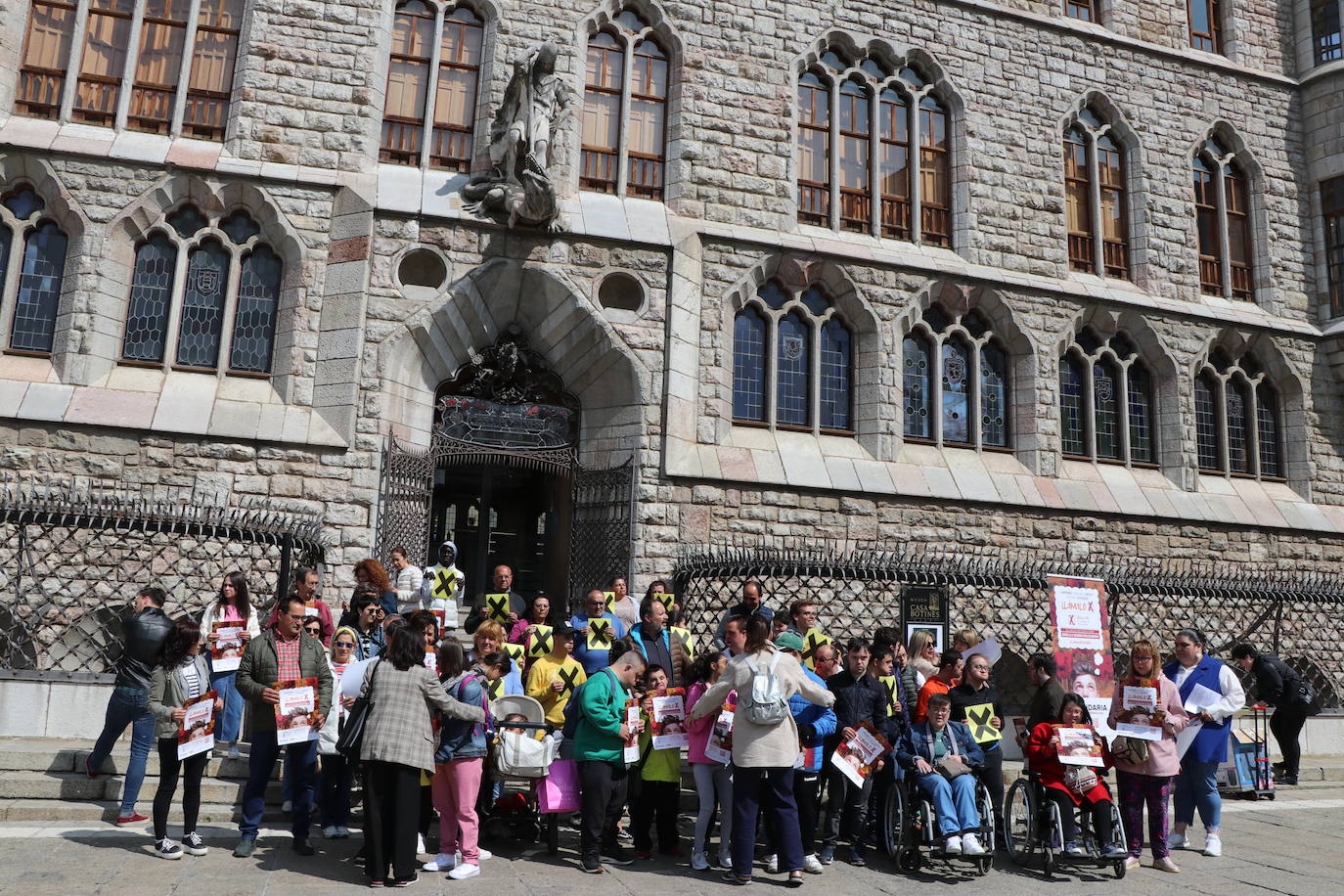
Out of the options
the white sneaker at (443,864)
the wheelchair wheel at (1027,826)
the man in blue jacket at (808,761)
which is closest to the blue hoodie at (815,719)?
the man in blue jacket at (808,761)

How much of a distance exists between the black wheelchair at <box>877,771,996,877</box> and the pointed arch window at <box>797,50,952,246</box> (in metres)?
9.51

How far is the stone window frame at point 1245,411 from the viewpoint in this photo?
51.8ft

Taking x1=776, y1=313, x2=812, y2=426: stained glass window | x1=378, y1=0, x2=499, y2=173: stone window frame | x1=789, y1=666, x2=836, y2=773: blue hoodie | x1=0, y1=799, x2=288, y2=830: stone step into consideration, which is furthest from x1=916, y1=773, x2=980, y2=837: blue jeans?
x1=378, y1=0, x2=499, y2=173: stone window frame

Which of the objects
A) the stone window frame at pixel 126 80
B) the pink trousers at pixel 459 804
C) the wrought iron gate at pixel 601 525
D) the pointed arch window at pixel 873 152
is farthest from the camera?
the pointed arch window at pixel 873 152

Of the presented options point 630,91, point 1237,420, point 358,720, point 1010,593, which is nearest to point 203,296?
point 630,91

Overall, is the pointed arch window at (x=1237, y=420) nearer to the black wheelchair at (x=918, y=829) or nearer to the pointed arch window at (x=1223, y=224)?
the pointed arch window at (x=1223, y=224)

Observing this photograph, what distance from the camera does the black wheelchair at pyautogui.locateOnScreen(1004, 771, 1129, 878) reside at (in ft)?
21.3

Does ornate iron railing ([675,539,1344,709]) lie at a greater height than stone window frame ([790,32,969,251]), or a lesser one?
lesser

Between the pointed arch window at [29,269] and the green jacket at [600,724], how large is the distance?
9.01 metres

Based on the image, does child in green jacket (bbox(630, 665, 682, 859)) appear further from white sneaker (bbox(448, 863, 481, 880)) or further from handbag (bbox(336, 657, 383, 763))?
handbag (bbox(336, 657, 383, 763))

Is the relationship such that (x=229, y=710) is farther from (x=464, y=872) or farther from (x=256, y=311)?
(x=256, y=311)

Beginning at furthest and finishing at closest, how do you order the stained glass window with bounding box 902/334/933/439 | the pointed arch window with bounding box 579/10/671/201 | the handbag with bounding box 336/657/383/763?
the stained glass window with bounding box 902/334/933/439 → the pointed arch window with bounding box 579/10/671/201 → the handbag with bounding box 336/657/383/763

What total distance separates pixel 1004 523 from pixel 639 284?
5.86m

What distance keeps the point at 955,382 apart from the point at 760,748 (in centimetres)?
976
